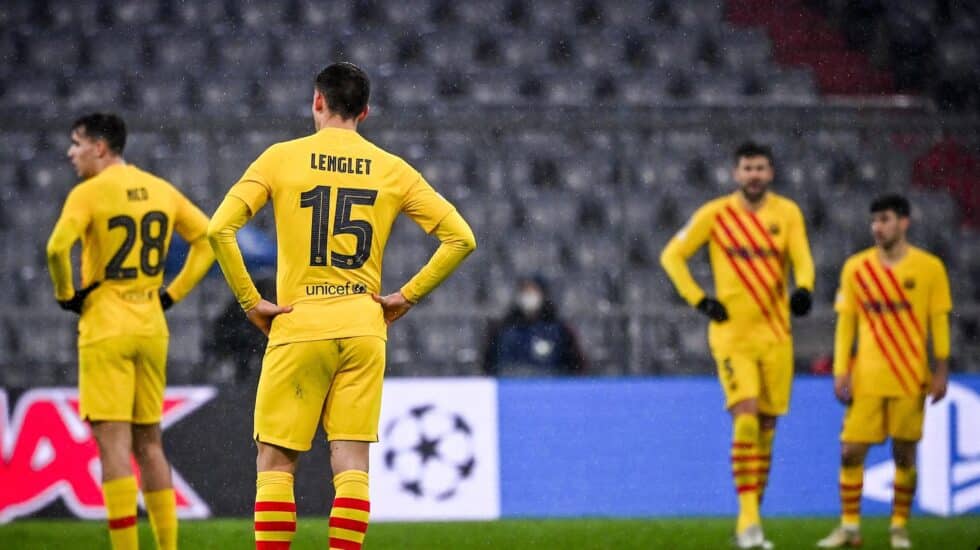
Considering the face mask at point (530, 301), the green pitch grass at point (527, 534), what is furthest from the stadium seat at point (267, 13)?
the green pitch grass at point (527, 534)

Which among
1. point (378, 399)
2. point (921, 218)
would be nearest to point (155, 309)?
point (378, 399)

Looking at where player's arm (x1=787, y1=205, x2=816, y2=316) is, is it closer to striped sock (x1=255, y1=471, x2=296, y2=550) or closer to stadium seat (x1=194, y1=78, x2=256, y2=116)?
striped sock (x1=255, y1=471, x2=296, y2=550)

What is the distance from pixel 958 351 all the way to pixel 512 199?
3.80 m

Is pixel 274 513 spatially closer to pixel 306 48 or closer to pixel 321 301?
pixel 321 301

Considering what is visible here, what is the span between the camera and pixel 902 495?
8117mm

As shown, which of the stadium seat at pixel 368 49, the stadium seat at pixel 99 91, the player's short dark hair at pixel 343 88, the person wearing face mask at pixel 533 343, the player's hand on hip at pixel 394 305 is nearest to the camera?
the player's short dark hair at pixel 343 88

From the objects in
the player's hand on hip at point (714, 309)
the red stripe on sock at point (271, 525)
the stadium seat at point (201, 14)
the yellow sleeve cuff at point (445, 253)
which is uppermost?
the stadium seat at point (201, 14)

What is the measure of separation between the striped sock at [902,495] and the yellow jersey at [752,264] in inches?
43.2

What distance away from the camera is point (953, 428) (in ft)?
31.0

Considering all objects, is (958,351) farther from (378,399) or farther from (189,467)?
(378,399)

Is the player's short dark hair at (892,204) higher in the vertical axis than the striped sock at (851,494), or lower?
higher

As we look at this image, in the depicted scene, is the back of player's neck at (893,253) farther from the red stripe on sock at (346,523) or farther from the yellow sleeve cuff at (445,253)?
the red stripe on sock at (346,523)

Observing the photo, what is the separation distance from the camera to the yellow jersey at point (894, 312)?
26.6ft

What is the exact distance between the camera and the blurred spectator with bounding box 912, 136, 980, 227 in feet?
38.5
